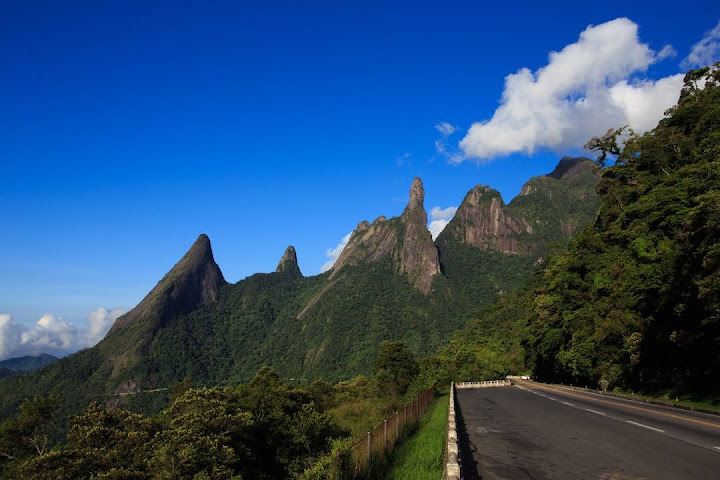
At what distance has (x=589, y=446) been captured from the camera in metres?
10.2

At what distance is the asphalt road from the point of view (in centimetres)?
792

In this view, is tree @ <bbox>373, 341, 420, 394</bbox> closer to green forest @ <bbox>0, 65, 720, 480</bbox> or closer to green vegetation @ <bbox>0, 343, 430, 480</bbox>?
green forest @ <bbox>0, 65, 720, 480</bbox>

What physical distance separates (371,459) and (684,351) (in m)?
21.6

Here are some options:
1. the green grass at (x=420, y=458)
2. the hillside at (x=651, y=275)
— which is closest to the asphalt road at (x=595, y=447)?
the green grass at (x=420, y=458)

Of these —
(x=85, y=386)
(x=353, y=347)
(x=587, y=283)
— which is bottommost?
(x=85, y=386)

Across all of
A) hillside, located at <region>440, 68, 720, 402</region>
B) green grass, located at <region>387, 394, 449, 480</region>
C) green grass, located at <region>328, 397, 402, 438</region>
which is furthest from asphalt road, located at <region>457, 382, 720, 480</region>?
green grass, located at <region>328, 397, 402, 438</region>

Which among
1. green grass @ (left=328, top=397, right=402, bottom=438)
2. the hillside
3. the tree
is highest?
the hillside

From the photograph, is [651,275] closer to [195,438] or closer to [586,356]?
[586,356]

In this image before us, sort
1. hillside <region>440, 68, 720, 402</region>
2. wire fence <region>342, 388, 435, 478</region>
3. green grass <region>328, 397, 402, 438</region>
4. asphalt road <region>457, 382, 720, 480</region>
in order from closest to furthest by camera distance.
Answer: asphalt road <region>457, 382, 720, 480</region> < wire fence <region>342, 388, 435, 478</region> < hillside <region>440, 68, 720, 402</region> < green grass <region>328, 397, 402, 438</region>

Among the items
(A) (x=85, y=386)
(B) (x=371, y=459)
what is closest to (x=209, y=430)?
(B) (x=371, y=459)

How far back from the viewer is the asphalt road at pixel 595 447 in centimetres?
792

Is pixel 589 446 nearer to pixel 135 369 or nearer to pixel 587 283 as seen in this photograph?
pixel 587 283

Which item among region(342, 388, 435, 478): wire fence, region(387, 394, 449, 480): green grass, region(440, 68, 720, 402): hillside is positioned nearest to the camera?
region(342, 388, 435, 478): wire fence

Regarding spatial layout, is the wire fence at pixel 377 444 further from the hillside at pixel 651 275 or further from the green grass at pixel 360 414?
the green grass at pixel 360 414
